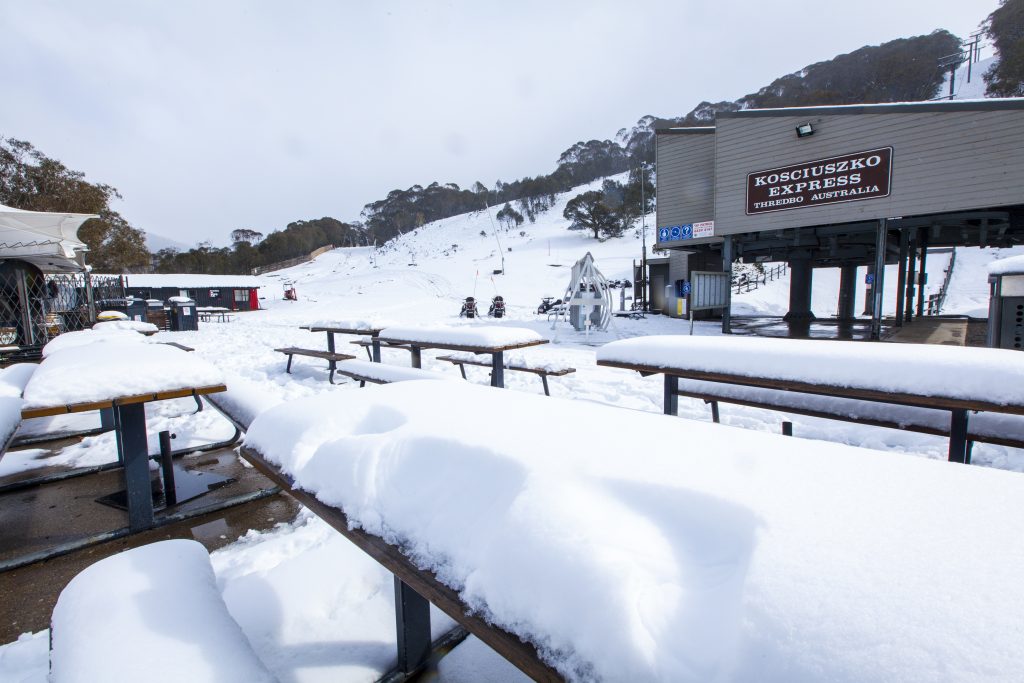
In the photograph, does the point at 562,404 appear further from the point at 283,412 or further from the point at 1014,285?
the point at 1014,285

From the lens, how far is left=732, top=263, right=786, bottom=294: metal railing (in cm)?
2845

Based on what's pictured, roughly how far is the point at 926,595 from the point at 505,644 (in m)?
0.66

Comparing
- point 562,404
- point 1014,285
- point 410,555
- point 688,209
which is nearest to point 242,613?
point 410,555

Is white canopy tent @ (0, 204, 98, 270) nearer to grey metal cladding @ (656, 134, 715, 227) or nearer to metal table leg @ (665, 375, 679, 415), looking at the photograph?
metal table leg @ (665, 375, 679, 415)

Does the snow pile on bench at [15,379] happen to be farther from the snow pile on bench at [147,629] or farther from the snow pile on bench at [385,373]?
the snow pile on bench at [147,629]

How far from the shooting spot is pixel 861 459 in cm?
112

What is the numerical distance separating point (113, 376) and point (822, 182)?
1355 centimetres

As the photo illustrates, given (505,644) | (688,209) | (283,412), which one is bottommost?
(505,644)

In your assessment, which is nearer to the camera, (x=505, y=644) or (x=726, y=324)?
(x=505, y=644)

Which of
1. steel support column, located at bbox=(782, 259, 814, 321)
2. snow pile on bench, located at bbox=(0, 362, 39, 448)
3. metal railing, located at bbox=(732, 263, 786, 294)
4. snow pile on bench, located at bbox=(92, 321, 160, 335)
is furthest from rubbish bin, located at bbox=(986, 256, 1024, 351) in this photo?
→ metal railing, located at bbox=(732, 263, 786, 294)

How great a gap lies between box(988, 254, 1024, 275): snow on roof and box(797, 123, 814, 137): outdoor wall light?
7.70 m

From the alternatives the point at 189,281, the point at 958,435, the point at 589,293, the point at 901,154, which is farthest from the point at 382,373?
the point at 189,281

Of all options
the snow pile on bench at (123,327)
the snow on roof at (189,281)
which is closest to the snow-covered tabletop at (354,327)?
the snow pile on bench at (123,327)

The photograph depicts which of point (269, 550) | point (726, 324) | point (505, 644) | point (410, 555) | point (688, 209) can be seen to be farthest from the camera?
point (688, 209)
